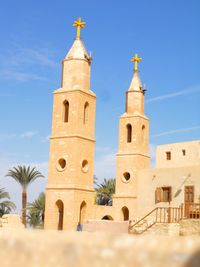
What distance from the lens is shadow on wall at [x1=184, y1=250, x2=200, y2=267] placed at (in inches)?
74.4

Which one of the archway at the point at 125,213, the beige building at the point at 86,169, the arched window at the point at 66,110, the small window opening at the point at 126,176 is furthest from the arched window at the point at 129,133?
the arched window at the point at 66,110

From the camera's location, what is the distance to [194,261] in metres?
1.89

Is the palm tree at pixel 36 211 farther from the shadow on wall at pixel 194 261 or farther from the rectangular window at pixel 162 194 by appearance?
the shadow on wall at pixel 194 261

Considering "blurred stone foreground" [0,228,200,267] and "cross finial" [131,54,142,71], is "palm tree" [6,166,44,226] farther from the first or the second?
"blurred stone foreground" [0,228,200,267]

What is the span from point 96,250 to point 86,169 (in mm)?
27790

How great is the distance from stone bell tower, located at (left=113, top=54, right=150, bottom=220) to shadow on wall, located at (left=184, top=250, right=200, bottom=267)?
30.4 metres

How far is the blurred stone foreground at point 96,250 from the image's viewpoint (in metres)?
1.96

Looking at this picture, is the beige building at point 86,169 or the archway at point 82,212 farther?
the archway at point 82,212

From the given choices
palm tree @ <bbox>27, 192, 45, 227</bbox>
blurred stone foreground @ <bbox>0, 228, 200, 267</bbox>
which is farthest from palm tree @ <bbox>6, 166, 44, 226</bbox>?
blurred stone foreground @ <bbox>0, 228, 200, 267</bbox>

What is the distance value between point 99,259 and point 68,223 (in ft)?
86.0

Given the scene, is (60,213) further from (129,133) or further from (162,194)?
(129,133)

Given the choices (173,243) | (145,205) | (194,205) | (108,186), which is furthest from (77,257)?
(108,186)

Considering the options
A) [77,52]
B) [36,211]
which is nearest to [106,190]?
[36,211]

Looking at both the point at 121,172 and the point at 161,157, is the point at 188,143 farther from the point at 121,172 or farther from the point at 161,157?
the point at 121,172
